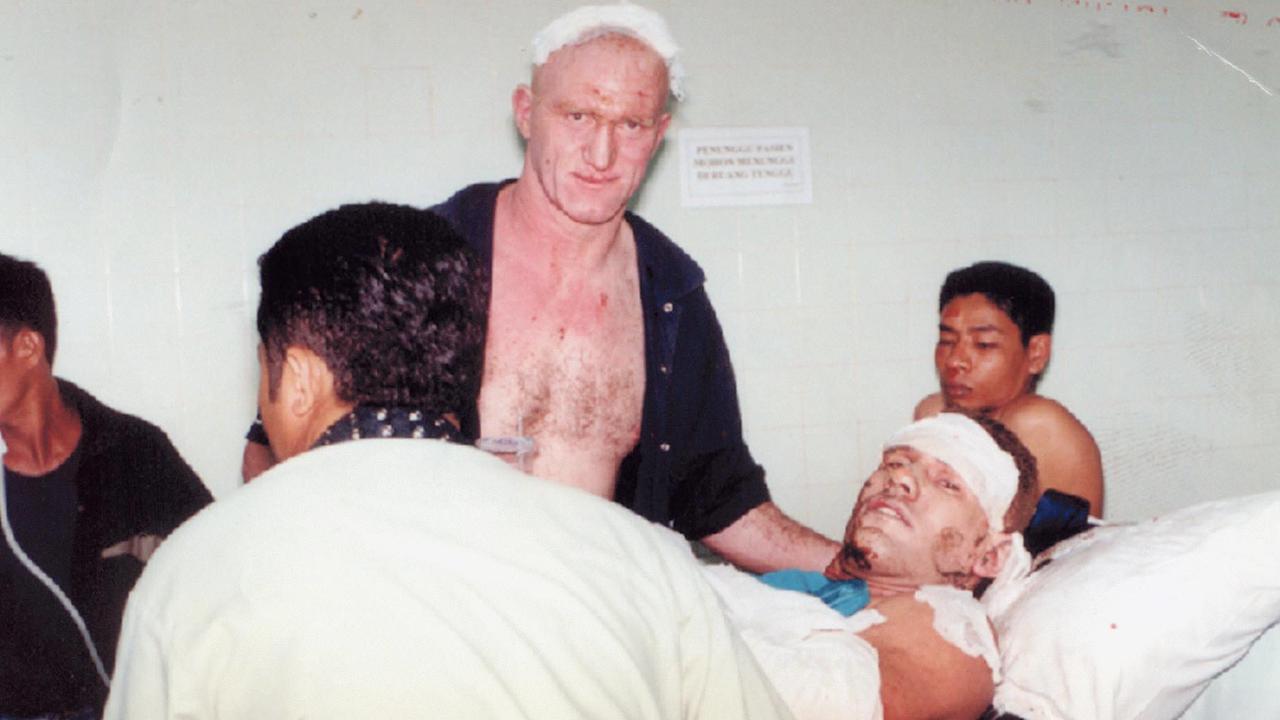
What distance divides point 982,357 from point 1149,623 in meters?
1.20

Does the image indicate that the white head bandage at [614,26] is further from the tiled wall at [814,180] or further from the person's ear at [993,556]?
the person's ear at [993,556]

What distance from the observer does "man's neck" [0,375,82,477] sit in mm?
2043

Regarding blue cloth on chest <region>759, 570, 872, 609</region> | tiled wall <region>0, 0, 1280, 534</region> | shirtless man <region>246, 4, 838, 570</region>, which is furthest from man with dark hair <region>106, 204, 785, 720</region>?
tiled wall <region>0, 0, 1280, 534</region>

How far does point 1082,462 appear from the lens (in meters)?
2.45

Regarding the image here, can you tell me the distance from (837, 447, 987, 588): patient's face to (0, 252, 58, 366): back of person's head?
73.4 inches

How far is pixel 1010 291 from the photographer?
2781 millimetres

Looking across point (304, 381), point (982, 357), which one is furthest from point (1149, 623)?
point (304, 381)

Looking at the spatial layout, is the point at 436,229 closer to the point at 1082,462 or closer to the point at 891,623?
the point at 891,623

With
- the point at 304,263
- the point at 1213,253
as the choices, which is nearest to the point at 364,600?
the point at 304,263

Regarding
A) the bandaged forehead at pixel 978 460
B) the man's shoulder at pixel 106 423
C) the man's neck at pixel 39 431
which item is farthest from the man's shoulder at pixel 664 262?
the man's neck at pixel 39 431

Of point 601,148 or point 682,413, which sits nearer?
point 601,148

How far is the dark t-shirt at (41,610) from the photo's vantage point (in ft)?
6.28

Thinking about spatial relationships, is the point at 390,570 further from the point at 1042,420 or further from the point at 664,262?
the point at 1042,420

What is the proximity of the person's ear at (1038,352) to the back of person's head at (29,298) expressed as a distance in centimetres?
246
